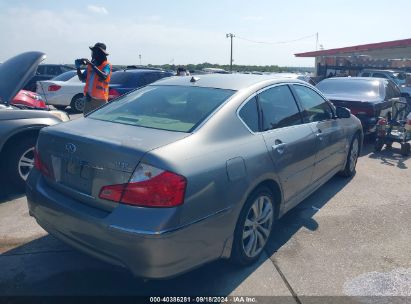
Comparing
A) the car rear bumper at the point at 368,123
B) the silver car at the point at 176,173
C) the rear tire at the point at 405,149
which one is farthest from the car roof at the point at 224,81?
the rear tire at the point at 405,149

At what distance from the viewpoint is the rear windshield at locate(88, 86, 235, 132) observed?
9.61 ft

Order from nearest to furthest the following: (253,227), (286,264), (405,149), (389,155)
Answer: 1. (253,227)
2. (286,264)
3. (405,149)
4. (389,155)

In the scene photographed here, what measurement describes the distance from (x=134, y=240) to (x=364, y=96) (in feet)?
23.9

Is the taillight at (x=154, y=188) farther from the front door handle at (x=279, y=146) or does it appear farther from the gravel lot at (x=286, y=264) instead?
the front door handle at (x=279, y=146)

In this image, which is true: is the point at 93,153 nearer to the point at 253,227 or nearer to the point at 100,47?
the point at 253,227

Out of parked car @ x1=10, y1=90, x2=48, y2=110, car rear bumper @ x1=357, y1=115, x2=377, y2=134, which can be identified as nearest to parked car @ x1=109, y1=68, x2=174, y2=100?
parked car @ x1=10, y1=90, x2=48, y2=110

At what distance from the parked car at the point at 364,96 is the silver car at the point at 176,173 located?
14.0 ft

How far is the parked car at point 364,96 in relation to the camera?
24.6ft

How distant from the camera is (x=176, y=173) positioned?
2320 mm

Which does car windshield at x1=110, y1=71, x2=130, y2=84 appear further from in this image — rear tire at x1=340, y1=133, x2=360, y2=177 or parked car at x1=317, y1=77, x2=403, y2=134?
rear tire at x1=340, y1=133, x2=360, y2=177

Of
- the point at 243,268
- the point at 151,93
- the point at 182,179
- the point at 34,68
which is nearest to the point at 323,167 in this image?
the point at 243,268

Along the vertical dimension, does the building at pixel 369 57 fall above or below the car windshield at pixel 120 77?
above

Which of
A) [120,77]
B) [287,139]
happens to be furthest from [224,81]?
[120,77]

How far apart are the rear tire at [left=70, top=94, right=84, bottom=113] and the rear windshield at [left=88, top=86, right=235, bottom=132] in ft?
29.7
